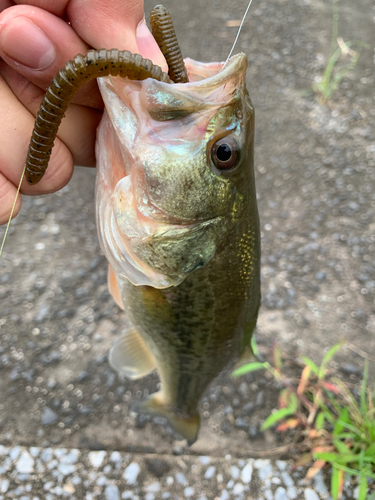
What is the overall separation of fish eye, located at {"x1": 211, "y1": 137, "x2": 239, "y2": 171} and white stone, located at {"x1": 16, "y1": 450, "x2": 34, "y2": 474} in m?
2.01

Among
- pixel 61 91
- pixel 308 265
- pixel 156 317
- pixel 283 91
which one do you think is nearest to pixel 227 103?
pixel 61 91

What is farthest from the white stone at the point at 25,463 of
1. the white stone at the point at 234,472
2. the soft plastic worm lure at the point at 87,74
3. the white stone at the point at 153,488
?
the soft plastic worm lure at the point at 87,74

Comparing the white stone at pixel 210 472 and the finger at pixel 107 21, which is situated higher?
the finger at pixel 107 21

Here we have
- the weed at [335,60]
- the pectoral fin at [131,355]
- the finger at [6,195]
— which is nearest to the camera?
the finger at [6,195]

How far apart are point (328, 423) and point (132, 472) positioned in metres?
1.22

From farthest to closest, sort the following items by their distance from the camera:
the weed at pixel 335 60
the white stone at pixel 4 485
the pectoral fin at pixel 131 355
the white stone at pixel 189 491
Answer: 1. the weed at pixel 335 60
2. the white stone at pixel 189 491
3. the white stone at pixel 4 485
4. the pectoral fin at pixel 131 355

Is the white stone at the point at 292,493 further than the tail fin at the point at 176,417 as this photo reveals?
Yes

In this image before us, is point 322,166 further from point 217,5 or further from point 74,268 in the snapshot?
point 217,5

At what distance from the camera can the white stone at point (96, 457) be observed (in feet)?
7.15

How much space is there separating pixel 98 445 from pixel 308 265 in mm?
2073

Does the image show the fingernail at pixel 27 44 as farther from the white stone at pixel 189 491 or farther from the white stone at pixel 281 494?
the white stone at pixel 281 494

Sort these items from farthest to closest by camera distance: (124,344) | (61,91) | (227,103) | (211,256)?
(124,344)
(211,256)
(227,103)
(61,91)

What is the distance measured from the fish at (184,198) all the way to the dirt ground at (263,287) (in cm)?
52

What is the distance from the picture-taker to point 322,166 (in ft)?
12.8
